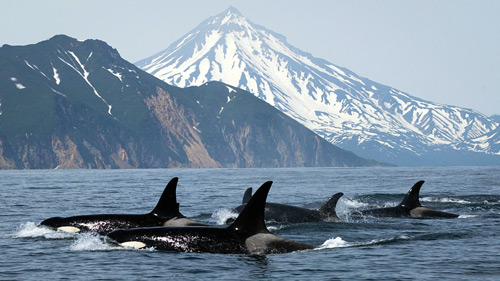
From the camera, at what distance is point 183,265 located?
60.5 ft

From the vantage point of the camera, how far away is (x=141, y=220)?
78.4 feet

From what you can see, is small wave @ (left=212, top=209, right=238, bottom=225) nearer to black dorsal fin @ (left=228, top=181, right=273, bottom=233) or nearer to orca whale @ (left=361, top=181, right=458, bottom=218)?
orca whale @ (left=361, top=181, right=458, bottom=218)

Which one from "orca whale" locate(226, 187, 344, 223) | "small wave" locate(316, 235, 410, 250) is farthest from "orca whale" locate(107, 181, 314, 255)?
"orca whale" locate(226, 187, 344, 223)

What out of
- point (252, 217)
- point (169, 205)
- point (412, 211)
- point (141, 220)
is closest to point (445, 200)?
point (412, 211)

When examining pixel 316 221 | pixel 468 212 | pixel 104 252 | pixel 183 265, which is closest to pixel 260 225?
pixel 183 265

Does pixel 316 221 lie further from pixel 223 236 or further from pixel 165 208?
pixel 223 236

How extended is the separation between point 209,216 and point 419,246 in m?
14.5

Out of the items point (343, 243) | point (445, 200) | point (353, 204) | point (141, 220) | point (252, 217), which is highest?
point (252, 217)

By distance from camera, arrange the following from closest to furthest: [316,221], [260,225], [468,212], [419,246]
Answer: [260,225], [419,246], [316,221], [468,212]

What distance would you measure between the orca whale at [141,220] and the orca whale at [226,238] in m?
2.87

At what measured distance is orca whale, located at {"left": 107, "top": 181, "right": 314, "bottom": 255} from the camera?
19.5m

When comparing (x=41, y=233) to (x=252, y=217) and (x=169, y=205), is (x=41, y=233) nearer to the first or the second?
(x=169, y=205)

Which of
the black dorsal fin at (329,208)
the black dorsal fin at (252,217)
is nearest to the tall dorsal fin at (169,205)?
the black dorsal fin at (252,217)

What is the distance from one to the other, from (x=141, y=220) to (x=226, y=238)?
5069mm
